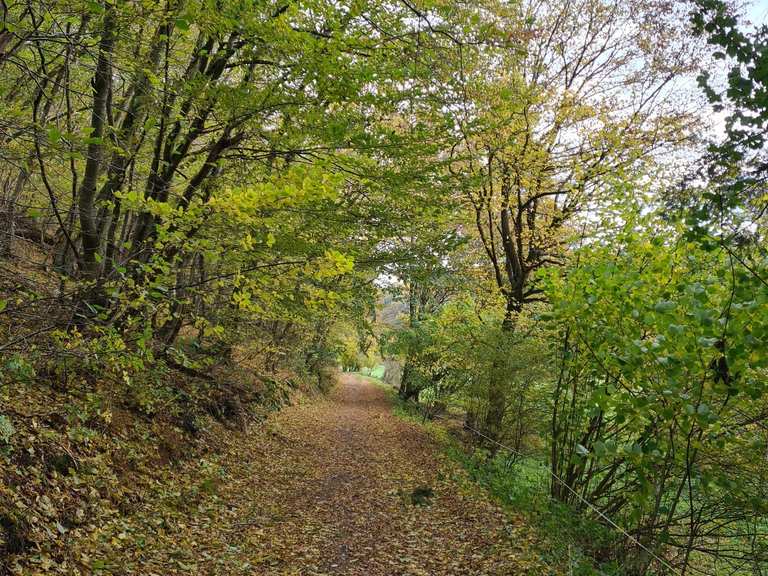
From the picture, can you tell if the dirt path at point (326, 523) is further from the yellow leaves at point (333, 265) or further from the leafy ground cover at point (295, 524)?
the yellow leaves at point (333, 265)

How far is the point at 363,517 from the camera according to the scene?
719 centimetres

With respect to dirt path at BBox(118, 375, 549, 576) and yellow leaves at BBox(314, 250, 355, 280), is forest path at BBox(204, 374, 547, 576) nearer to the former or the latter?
dirt path at BBox(118, 375, 549, 576)

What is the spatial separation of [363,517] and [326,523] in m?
0.70

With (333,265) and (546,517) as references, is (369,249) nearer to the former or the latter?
(333,265)

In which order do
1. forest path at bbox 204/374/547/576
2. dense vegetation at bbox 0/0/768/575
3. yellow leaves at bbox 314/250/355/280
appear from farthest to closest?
1. forest path at bbox 204/374/547/576
2. yellow leaves at bbox 314/250/355/280
3. dense vegetation at bbox 0/0/768/575

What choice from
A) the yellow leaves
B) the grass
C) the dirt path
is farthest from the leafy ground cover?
the yellow leaves

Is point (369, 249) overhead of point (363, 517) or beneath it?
overhead

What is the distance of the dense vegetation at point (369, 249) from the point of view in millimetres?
3072

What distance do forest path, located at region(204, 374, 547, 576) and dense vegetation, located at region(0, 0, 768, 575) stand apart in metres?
0.81

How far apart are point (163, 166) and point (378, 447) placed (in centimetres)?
876

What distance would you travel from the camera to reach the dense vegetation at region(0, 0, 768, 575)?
3.07 meters

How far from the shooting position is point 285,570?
517 centimetres

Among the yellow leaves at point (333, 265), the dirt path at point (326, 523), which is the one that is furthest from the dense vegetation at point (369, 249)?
the dirt path at point (326, 523)

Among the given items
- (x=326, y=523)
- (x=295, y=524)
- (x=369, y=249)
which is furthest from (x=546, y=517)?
(x=369, y=249)
